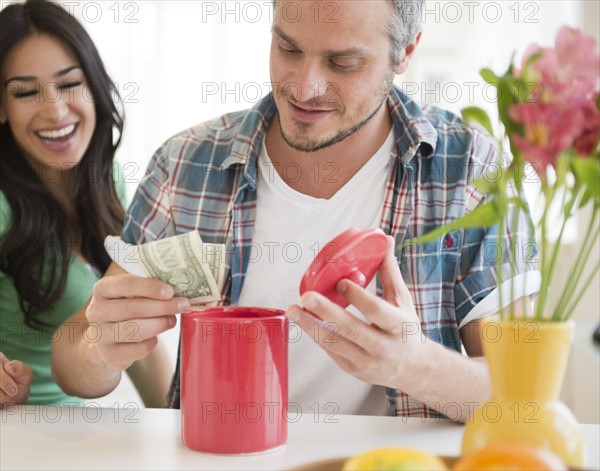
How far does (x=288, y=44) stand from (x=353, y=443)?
0.71 m

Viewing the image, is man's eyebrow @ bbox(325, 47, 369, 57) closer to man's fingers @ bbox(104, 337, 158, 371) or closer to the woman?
man's fingers @ bbox(104, 337, 158, 371)

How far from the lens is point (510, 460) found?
2.18 ft

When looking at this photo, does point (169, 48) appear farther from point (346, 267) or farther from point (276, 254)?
point (346, 267)

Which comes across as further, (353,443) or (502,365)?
(353,443)

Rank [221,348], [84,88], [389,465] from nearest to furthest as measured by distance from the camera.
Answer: [389,465]
[221,348]
[84,88]

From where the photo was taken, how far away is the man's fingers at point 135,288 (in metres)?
1.01

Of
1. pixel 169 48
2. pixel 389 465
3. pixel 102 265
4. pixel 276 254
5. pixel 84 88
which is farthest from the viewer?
pixel 169 48

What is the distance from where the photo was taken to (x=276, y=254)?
1.49 meters

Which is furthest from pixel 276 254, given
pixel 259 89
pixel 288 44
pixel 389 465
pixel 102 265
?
pixel 259 89

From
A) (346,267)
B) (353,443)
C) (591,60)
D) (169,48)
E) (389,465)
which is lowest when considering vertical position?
(353,443)

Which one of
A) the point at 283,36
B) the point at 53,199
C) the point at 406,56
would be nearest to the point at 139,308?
the point at 283,36

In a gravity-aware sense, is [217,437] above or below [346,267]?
below

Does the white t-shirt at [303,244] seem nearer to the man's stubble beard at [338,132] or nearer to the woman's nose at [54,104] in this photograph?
the man's stubble beard at [338,132]

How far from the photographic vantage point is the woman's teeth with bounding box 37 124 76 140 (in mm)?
2068
